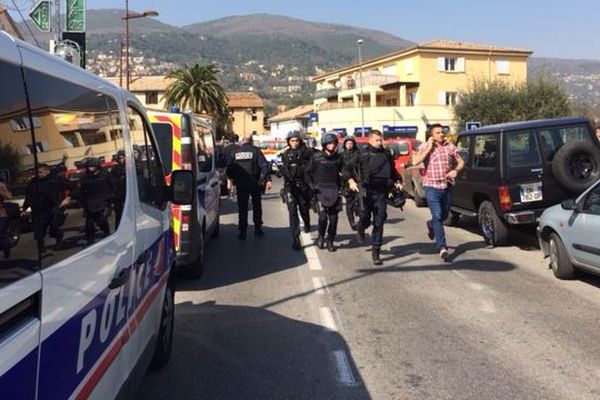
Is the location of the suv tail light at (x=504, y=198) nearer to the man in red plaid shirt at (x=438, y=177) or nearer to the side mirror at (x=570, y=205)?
the man in red plaid shirt at (x=438, y=177)

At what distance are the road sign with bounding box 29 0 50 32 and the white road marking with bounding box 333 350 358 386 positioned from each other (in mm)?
5794

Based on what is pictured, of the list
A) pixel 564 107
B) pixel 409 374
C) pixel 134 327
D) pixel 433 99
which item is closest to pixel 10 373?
pixel 134 327

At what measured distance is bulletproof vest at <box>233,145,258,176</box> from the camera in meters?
11.8

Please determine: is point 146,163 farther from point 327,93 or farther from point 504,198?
point 327,93

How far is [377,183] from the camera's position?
920 centimetres

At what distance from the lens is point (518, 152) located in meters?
9.98

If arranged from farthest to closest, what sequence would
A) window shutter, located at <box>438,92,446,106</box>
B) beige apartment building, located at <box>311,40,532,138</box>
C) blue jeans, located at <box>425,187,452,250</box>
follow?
window shutter, located at <box>438,92,446,106</box> → beige apartment building, located at <box>311,40,532,138</box> → blue jeans, located at <box>425,187,452,250</box>

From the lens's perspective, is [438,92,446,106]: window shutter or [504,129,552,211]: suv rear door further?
[438,92,446,106]: window shutter

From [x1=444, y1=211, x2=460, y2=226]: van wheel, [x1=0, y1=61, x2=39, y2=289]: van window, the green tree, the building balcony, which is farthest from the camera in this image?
the building balcony

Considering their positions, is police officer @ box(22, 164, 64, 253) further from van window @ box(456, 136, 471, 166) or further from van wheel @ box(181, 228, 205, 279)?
van window @ box(456, 136, 471, 166)

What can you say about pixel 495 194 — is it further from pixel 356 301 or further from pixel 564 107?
pixel 564 107

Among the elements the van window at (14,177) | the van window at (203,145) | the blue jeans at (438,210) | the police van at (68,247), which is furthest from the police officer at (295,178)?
the van window at (14,177)

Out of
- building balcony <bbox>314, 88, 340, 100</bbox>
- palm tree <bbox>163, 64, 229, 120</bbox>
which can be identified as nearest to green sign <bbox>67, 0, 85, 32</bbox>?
palm tree <bbox>163, 64, 229, 120</bbox>

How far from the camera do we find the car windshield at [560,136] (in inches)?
394
